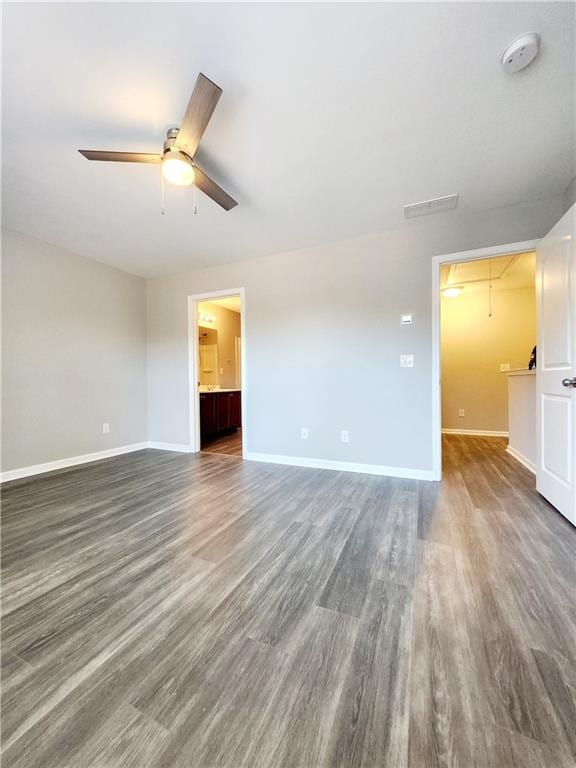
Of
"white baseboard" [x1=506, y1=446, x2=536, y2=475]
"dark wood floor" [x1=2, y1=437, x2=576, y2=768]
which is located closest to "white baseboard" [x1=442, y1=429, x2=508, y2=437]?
"white baseboard" [x1=506, y1=446, x2=536, y2=475]

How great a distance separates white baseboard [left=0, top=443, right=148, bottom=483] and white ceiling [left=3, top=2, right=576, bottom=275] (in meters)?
2.61

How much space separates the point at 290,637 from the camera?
113 cm

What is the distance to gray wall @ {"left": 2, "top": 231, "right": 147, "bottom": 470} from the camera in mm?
3082

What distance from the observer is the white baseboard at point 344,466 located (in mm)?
2957

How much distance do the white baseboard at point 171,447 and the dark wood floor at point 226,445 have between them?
28 centimetres

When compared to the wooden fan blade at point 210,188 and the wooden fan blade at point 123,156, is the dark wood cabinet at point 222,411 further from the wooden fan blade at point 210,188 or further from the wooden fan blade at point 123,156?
the wooden fan blade at point 123,156

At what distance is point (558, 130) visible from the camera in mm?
1812

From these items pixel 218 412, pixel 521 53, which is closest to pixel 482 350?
pixel 521 53

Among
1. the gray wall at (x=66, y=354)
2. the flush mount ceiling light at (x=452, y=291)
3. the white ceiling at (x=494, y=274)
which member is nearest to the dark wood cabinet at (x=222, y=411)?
the gray wall at (x=66, y=354)

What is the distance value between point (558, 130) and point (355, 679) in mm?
3112

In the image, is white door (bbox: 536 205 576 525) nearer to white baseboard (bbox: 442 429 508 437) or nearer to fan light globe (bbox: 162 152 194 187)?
fan light globe (bbox: 162 152 194 187)

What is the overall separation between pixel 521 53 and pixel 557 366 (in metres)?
1.92

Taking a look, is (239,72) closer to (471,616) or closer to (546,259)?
(546,259)

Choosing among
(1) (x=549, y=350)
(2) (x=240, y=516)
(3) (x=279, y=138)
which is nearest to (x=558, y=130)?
(1) (x=549, y=350)
